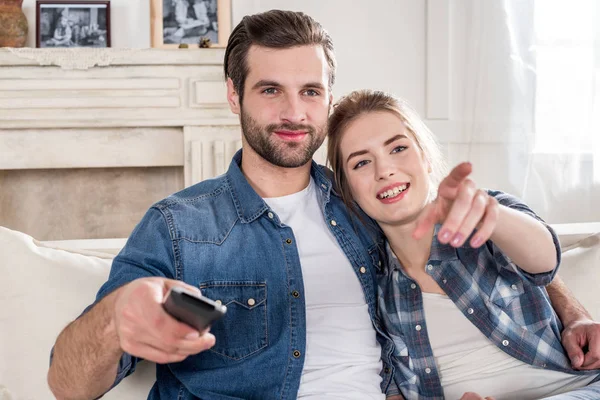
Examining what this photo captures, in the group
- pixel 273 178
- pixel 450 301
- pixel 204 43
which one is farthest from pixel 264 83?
pixel 204 43

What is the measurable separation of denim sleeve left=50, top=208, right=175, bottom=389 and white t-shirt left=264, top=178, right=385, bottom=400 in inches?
11.1

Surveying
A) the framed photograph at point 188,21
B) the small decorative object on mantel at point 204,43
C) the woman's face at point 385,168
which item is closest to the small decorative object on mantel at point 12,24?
the framed photograph at point 188,21

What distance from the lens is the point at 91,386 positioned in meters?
1.16

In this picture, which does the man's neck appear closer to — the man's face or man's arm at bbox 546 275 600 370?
the man's face

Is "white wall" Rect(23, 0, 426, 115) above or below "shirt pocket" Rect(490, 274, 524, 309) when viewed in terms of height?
above

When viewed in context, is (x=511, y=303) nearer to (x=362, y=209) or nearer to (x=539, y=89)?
(x=362, y=209)

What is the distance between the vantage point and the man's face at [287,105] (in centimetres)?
156

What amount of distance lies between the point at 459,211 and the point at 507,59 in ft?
9.11

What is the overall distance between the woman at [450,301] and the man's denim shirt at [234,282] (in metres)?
0.07

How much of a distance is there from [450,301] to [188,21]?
2473mm

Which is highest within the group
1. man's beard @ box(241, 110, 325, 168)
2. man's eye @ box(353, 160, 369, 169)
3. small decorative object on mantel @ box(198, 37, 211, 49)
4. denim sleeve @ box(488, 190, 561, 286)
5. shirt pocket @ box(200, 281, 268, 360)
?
small decorative object on mantel @ box(198, 37, 211, 49)

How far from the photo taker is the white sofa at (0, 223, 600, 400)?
4.52ft

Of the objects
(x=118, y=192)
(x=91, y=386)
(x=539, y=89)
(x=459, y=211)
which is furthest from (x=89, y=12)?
(x=459, y=211)

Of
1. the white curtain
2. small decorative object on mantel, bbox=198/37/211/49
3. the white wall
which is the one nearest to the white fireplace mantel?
small decorative object on mantel, bbox=198/37/211/49
